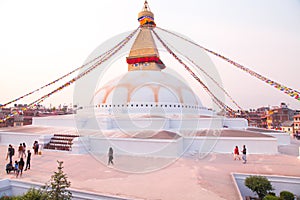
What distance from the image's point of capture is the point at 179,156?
28.4ft

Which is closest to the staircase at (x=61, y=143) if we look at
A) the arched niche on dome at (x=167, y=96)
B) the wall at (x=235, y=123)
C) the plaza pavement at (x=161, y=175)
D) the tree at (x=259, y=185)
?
the plaza pavement at (x=161, y=175)

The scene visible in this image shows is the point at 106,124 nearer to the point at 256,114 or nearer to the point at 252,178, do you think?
the point at 252,178

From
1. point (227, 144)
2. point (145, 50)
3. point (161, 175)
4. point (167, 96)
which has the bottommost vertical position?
point (161, 175)

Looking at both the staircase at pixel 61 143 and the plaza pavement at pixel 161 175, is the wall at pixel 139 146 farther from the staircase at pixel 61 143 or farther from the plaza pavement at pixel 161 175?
the staircase at pixel 61 143

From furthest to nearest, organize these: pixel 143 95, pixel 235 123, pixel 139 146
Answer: pixel 235 123 → pixel 143 95 → pixel 139 146

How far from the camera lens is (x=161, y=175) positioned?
586 centimetres

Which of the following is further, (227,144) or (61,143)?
(61,143)

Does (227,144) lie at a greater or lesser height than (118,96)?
lesser

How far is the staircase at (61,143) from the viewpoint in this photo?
31.4 feet

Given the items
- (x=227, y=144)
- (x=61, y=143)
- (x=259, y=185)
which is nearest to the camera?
(x=259, y=185)

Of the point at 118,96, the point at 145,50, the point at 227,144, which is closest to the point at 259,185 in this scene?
the point at 227,144

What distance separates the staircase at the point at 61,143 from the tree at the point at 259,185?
7.61 meters

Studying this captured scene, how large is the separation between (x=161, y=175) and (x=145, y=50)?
14.7 m

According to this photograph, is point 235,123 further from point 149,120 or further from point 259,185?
point 259,185
